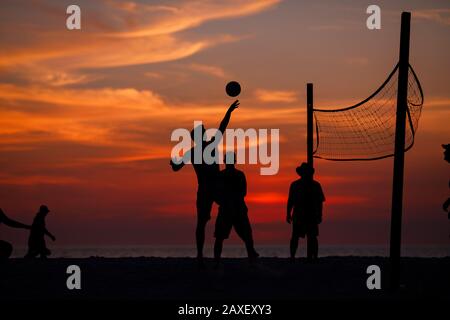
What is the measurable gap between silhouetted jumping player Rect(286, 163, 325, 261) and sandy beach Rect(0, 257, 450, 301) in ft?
2.05

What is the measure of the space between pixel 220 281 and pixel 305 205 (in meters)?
3.87

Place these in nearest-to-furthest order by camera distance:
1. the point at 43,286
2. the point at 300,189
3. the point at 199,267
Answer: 1. the point at 43,286
2. the point at 199,267
3. the point at 300,189

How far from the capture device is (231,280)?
13.4 meters

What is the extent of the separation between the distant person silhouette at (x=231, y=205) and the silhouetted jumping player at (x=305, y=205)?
220 cm

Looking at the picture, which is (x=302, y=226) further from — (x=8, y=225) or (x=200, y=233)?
(x=8, y=225)

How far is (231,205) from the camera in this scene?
47.4ft

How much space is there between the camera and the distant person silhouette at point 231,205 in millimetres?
14414

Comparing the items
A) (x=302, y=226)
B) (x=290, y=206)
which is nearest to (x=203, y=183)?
(x=290, y=206)

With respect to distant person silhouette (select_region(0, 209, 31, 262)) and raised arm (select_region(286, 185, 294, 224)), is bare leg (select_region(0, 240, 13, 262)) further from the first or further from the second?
raised arm (select_region(286, 185, 294, 224))

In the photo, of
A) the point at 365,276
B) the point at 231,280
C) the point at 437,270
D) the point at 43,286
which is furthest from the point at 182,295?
the point at 437,270
